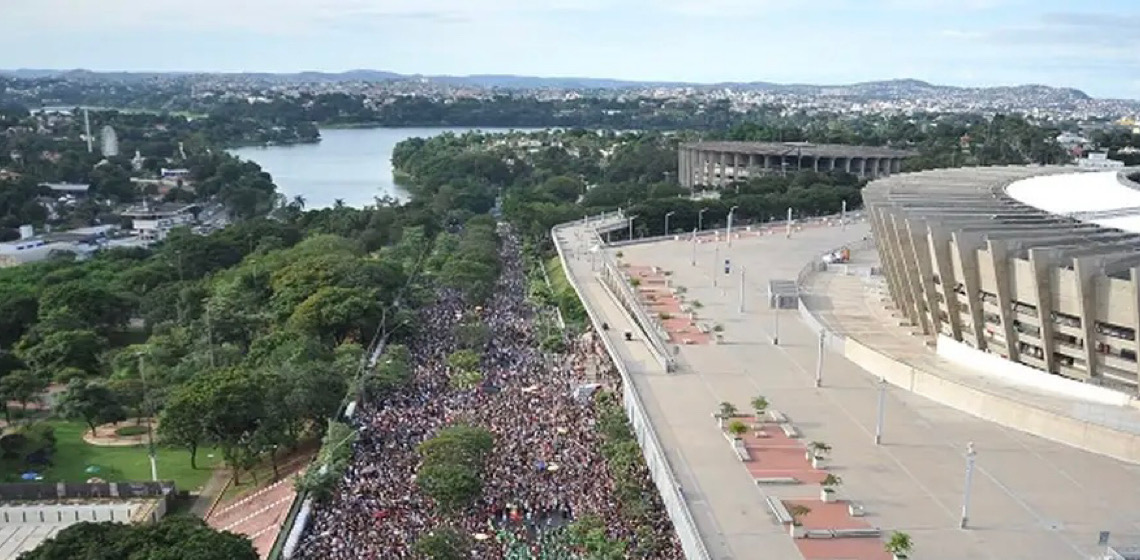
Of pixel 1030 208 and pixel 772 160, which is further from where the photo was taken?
pixel 772 160

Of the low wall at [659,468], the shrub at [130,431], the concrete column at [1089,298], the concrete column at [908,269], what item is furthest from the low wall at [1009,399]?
the shrub at [130,431]

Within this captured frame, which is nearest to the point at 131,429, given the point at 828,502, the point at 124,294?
the point at 124,294

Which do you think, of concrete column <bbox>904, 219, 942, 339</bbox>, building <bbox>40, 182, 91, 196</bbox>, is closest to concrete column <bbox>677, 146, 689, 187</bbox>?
building <bbox>40, 182, 91, 196</bbox>

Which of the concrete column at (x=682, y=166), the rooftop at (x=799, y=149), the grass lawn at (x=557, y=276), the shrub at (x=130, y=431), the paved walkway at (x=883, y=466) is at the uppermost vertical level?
the rooftop at (x=799, y=149)

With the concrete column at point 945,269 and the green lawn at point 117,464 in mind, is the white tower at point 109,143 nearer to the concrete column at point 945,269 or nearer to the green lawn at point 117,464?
the green lawn at point 117,464

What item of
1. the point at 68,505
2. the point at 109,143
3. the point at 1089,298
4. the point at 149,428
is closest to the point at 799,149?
the point at 1089,298

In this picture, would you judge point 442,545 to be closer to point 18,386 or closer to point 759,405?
point 759,405

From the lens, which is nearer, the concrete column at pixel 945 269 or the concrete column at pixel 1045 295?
the concrete column at pixel 1045 295
